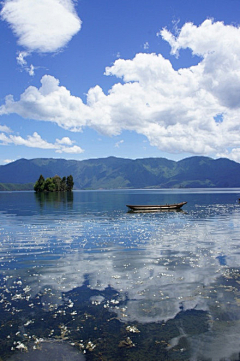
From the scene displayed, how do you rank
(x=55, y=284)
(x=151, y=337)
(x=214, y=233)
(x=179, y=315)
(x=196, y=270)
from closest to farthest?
(x=151, y=337) → (x=179, y=315) → (x=55, y=284) → (x=196, y=270) → (x=214, y=233)

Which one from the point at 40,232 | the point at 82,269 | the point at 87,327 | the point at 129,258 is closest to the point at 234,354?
the point at 87,327

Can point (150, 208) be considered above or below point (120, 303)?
below

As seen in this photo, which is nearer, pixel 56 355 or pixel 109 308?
pixel 56 355

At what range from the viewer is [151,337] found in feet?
50.3

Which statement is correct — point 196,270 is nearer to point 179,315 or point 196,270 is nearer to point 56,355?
point 179,315

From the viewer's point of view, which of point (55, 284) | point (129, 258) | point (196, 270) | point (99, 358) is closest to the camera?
point (99, 358)

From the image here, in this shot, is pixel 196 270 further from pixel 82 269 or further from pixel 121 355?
pixel 121 355

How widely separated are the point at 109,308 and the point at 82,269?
9.79 meters

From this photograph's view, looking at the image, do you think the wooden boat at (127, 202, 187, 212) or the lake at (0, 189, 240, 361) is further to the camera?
the wooden boat at (127, 202, 187, 212)

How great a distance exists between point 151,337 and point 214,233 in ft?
127

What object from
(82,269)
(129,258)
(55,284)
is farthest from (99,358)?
(129,258)

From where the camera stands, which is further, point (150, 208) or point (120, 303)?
point (150, 208)

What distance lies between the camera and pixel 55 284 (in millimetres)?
23641

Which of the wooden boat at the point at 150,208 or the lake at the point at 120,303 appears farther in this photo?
the wooden boat at the point at 150,208
